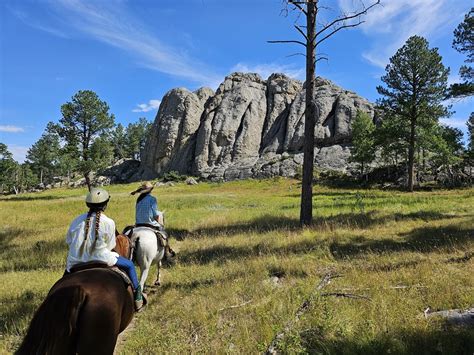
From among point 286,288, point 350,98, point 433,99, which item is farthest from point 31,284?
point 350,98

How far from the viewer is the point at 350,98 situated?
66312mm

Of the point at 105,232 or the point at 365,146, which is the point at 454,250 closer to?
the point at 105,232

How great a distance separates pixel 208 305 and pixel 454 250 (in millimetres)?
6683

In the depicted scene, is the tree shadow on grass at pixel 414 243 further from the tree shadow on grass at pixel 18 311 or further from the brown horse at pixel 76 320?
the tree shadow on grass at pixel 18 311

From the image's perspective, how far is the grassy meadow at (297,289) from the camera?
449cm

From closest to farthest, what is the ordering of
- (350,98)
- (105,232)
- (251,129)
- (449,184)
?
(105,232) → (449,184) → (350,98) → (251,129)

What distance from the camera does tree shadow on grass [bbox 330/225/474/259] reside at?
922 centimetres

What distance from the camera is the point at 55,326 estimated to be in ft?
12.0

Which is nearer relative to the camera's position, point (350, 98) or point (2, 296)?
point (2, 296)

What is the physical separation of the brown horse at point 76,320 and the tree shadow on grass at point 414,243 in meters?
6.49

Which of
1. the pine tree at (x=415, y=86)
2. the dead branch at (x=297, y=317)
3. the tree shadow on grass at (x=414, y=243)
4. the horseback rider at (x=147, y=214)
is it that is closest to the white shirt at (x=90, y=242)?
the dead branch at (x=297, y=317)

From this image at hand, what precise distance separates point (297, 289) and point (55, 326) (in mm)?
4316

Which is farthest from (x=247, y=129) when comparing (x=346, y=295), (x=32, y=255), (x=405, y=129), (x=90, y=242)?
(x=90, y=242)

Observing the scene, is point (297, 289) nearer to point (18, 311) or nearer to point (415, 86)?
point (18, 311)
